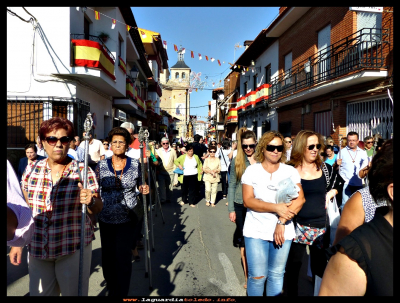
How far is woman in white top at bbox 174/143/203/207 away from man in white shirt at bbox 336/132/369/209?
4.21m

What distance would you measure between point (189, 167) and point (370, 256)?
26.2 ft

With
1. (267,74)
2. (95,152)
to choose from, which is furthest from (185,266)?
(267,74)

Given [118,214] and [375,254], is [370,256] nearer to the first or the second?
[375,254]

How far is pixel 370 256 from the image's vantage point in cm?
135

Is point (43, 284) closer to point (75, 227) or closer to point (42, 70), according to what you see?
point (75, 227)

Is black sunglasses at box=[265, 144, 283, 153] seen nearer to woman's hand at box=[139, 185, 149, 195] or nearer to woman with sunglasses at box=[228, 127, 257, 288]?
woman with sunglasses at box=[228, 127, 257, 288]

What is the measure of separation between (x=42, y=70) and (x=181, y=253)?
761 cm

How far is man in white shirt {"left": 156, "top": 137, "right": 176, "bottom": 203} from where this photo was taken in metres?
8.90

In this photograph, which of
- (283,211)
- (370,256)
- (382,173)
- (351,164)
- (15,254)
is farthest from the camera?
(351,164)

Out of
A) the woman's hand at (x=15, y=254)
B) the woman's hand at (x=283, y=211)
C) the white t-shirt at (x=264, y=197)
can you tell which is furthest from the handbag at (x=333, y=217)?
the woman's hand at (x=15, y=254)

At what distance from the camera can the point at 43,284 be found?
2.22m

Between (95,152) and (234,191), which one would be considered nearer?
(234,191)

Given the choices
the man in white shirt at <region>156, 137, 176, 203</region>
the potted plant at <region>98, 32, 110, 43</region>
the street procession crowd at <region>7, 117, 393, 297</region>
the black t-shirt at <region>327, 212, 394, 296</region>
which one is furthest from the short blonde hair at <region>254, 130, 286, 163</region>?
the potted plant at <region>98, 32, 110, 43</region>
